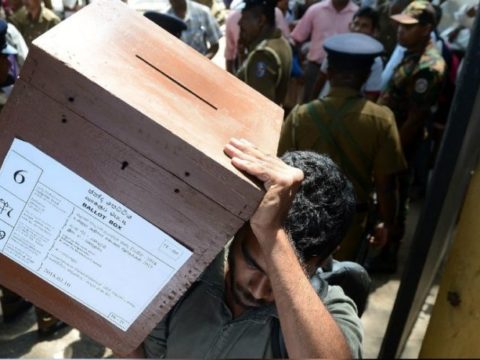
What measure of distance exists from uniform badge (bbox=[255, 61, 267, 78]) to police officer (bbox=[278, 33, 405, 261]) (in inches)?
29.9

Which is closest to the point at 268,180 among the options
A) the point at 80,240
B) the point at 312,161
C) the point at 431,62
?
the point at 80,240

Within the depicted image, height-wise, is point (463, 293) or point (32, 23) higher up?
point (463, 293)

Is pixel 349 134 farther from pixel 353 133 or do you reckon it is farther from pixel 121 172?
pixel 121 172

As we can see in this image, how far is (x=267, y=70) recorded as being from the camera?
12.4 ft

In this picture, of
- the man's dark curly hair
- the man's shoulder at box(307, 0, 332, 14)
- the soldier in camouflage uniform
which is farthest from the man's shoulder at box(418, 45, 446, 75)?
the man's dark curly hair

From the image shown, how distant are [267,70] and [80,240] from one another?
9.08 feet

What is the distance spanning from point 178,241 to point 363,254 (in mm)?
2328

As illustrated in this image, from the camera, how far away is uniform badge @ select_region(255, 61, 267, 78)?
3.77m

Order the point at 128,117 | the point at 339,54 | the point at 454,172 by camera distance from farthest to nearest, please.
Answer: the point at 339,54
the point at 454,172
the point at 128,117

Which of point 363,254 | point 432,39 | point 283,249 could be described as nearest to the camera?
point 283,249

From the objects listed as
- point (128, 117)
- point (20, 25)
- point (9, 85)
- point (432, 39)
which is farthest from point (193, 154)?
point (20, 25)

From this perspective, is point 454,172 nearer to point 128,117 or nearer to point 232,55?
point 128,117

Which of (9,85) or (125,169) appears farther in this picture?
(9,85)

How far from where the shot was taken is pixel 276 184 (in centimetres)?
112
